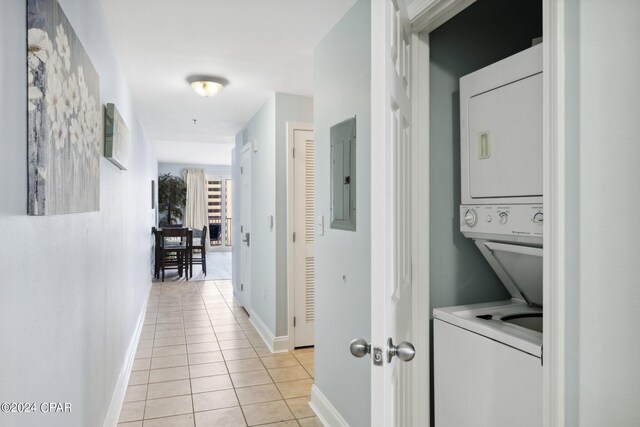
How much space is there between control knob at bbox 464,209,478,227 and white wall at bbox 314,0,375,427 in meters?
0.48

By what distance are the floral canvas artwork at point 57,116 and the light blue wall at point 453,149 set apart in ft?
4.61

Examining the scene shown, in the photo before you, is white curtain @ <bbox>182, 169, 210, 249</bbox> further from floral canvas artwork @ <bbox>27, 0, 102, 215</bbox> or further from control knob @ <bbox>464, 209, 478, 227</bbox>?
control knob @ <bbox>464, 209, 478, 227</bbox>

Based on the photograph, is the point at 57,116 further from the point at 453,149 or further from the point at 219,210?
the point at 219,210

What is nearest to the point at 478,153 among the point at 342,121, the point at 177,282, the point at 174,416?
the point at 342,121

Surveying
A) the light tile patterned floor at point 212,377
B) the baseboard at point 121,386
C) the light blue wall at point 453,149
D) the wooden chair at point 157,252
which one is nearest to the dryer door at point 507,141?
the light blue wall at point 453,149

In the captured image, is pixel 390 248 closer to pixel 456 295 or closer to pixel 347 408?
pixel 456 295

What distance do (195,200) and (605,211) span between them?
11.8 m

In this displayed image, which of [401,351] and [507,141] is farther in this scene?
[507,141]

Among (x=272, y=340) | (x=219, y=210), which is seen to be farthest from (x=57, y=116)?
(x=219, y=210)

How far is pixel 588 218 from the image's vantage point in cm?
100

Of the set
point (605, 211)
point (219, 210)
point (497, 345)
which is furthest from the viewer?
point (219, 210)

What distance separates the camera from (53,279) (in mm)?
1349

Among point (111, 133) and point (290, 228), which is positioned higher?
point (111, 133)

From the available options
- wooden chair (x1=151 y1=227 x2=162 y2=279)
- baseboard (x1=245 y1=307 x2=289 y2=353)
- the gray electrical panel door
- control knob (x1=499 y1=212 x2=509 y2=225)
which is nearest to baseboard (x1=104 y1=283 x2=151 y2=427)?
baseboard (x1=245 y1=307 x2=289 y2=353)
